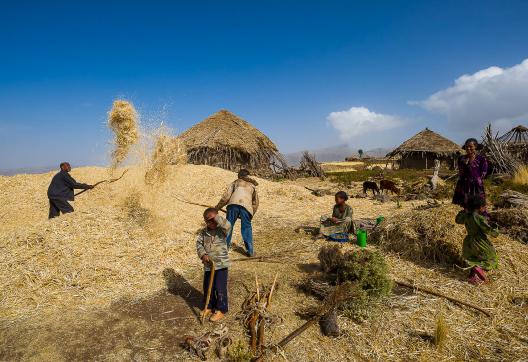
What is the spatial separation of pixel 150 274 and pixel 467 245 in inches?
201

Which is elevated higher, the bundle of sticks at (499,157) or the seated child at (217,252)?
the bundle of sticks at (499,157)

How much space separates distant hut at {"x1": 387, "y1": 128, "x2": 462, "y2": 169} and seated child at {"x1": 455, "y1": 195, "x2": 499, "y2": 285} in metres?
26.4

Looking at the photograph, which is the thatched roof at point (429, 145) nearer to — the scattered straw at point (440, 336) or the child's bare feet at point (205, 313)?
the scattered straw at point (440, 336)

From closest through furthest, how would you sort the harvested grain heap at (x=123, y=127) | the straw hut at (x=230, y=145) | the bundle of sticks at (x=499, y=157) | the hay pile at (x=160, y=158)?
the harvested grain heap at (x=123, y=127) → the hay pile at (x=160, y=158) → the bundle of sticks at (x=499, y=157) → the straw hut at (x=230, y=145)

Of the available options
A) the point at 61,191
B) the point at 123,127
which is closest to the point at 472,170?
the point at 123,127

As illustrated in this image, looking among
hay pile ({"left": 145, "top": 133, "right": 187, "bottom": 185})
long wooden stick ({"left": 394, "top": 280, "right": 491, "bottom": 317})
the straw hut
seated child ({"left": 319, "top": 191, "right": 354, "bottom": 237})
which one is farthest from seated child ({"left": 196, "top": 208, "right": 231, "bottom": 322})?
the straw hut

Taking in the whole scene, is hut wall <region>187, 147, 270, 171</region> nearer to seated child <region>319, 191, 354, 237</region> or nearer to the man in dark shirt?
the man in dark shirt

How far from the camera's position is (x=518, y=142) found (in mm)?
23578

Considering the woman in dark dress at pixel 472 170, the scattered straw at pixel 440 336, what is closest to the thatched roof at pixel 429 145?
the woman in dark dress at pixel 472 170

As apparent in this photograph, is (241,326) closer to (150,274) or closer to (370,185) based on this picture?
(150,274)

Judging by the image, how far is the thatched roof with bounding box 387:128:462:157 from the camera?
29469 millimetres

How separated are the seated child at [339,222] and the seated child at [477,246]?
2.56m

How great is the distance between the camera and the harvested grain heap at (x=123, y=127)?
868 cm

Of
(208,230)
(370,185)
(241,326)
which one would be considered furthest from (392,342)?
(370,185)
